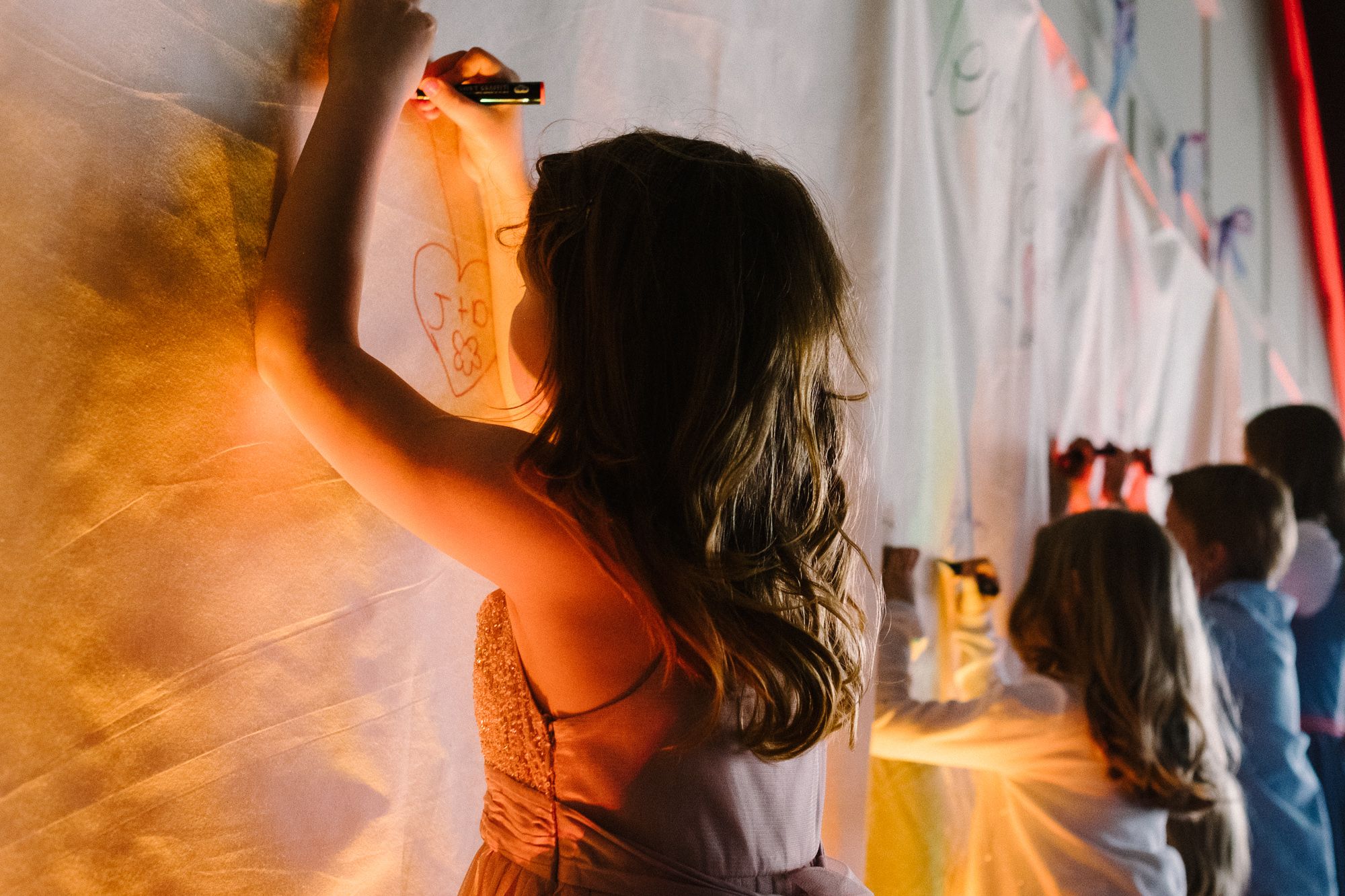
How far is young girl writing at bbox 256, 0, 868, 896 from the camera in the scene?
493 millimetres

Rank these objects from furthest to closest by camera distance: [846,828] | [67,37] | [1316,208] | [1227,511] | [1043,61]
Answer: [1316,208] → [1227,511] → [1043,61] → [846,828] → [67,37]

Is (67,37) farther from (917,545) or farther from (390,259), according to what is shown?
(917,545)

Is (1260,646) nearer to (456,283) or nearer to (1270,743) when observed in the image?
(1270,743)

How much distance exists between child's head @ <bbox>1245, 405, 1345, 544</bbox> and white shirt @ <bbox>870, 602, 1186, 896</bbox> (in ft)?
3.75

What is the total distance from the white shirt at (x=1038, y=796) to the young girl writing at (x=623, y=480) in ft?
1.66

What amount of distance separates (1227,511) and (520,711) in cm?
148

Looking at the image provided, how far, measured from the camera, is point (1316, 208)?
119 inches

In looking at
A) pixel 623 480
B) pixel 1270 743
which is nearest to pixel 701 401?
pixel 623 480

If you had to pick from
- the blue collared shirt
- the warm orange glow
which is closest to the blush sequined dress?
the blue collared shirt

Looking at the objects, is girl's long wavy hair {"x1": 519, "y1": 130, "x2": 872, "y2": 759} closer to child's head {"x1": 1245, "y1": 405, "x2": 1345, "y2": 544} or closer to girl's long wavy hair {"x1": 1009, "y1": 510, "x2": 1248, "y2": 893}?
girl's long wavy hair {"x1": 1009, "y1": 510, "x2": 1248, "y2": 893}

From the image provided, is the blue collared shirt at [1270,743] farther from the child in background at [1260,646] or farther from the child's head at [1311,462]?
the child's head at [1311,462]

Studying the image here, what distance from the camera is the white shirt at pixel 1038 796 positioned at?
104 cm

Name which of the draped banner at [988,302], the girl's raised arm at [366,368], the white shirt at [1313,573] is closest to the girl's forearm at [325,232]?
the girl's raised arm at [366,368]

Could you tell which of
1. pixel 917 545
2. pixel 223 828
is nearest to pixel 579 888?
pixel 223 828
